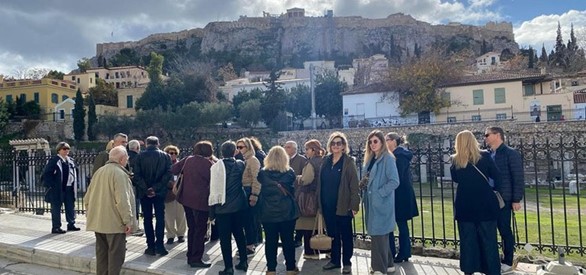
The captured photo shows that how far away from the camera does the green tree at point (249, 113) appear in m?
42.4

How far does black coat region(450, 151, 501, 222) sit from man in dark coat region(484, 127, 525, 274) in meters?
0.28

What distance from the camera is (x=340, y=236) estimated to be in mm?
5965

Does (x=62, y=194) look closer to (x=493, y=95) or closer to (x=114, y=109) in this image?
(x=493, y=95)

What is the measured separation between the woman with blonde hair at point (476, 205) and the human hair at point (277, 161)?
6.44 feet

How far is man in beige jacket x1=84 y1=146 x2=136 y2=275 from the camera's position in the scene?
5527mm

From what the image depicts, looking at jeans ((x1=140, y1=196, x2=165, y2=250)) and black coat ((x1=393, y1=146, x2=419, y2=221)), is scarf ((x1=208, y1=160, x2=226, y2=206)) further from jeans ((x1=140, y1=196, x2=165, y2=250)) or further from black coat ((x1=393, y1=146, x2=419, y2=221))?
black coat ((x1=393, y1=146, x2=419, y2=221))

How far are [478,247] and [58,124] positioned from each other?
50594 millimetres

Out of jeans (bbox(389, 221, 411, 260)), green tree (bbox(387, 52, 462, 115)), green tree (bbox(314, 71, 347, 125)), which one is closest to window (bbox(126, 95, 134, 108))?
green tree (bbox(314, 71, 347, 125))

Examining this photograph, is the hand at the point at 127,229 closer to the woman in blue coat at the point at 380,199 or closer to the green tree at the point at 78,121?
the woman in blue coat at the point at 380,199

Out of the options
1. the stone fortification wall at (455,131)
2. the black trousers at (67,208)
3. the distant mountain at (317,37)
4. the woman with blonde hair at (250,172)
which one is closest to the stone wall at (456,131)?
the stone fortification wall at (455,131)

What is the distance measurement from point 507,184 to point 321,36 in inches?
4235

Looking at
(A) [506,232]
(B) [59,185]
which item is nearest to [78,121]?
(B) [59,185]

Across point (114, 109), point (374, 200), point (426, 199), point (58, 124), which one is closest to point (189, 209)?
point (374, 200)

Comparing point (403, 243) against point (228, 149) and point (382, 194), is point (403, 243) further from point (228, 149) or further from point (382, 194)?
point (228, 149)
